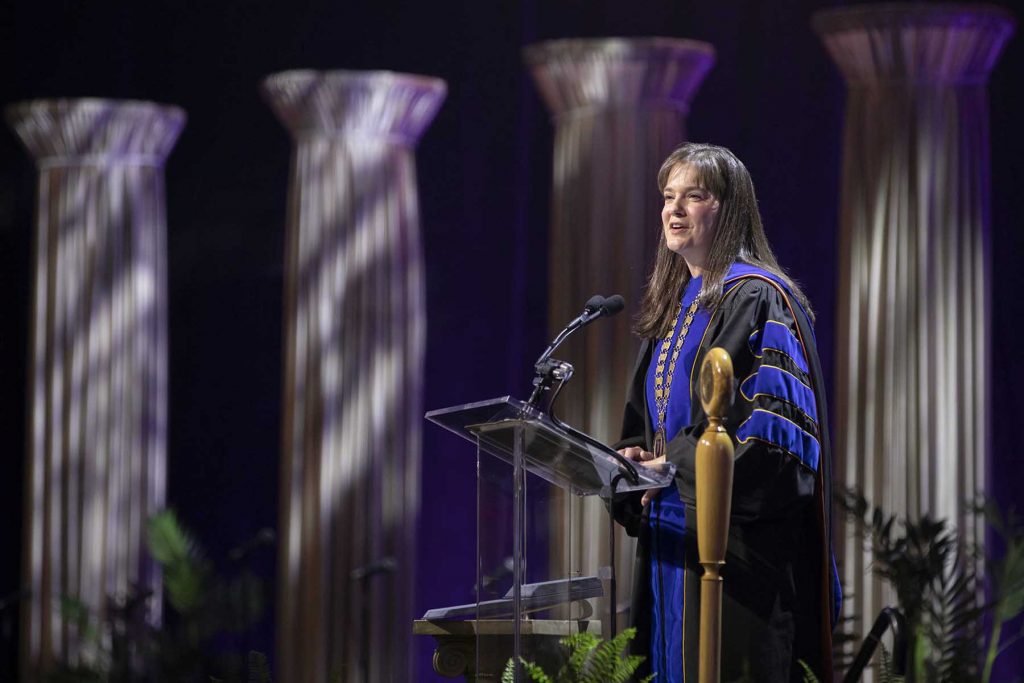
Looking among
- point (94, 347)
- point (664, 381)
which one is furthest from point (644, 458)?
point (94, 347)

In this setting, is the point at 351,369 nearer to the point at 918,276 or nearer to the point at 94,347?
the point at 94,347

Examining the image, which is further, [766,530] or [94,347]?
[94,347]

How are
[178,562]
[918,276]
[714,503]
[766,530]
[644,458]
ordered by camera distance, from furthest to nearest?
[918,276]
[644,458]
[766,530]
[714,503]
[178,562]

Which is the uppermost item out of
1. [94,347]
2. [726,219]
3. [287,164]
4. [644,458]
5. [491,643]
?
[287,164]

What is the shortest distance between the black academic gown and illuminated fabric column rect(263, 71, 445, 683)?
12.9ft

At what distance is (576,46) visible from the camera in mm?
6605

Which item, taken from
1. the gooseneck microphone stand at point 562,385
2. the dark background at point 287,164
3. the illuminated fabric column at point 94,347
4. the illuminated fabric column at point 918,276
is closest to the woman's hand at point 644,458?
the gooseneck microphone stand at point 562,385

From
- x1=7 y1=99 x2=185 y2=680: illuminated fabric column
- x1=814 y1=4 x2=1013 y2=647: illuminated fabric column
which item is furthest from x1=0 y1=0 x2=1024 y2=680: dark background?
x1=814 y1=4 x2=1013 y2=647: illuminated fabric column

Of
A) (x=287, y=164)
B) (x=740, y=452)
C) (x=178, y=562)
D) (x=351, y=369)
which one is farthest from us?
(x=287, y=164)

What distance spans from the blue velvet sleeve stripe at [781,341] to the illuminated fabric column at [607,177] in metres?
3.27

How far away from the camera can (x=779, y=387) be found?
118 inches

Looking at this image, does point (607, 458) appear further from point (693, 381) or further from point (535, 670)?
point (535, 670)

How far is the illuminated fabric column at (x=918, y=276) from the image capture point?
20.0 ft

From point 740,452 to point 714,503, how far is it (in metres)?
0.54
